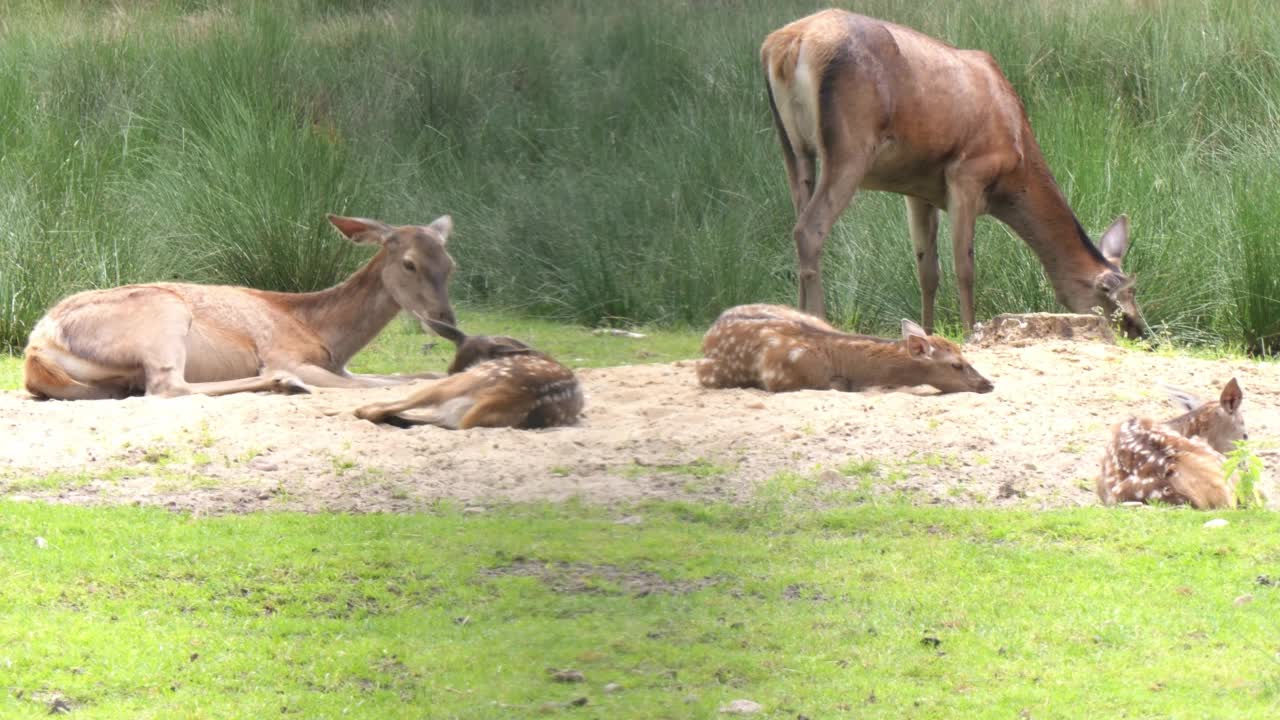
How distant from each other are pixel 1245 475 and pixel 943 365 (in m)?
2.07

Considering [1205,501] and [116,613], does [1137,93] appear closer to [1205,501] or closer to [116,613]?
[1205,501]

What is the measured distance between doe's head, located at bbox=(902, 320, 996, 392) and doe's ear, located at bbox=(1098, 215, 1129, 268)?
2.35 metres

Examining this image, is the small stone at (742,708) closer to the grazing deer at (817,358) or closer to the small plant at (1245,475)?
the small plant at (1245,475)

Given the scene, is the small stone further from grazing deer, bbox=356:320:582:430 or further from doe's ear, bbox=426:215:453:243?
doe's ear, bbox=426:215:453:243

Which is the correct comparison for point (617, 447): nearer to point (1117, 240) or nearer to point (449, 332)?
point (449, 332)

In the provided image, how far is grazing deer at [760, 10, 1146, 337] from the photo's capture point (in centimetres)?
901

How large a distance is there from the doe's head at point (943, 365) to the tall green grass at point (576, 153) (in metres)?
2.66

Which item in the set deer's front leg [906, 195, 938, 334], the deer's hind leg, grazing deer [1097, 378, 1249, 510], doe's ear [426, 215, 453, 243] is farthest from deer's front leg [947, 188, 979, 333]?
the deer's hind leg

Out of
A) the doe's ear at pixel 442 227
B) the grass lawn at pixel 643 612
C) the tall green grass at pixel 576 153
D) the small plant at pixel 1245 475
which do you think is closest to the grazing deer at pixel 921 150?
the tall green grass at pixel 576 153

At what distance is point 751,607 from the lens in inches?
178

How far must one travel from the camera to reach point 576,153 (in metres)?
15.1

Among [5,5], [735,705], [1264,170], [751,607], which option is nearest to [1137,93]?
[1264,170]

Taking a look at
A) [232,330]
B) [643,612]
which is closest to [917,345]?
[232,330]

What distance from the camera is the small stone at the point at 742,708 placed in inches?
141
